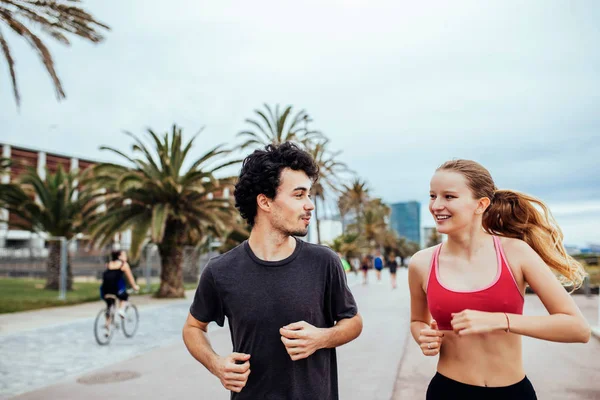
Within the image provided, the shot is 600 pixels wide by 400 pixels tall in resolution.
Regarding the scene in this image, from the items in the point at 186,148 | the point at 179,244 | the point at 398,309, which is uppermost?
the point at 186,148

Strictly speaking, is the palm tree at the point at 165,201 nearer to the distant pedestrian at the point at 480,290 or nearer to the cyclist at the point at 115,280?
the cyclist at the point at 115,280

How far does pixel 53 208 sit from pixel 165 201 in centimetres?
563

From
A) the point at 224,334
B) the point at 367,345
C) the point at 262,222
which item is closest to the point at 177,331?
the point at 224,334

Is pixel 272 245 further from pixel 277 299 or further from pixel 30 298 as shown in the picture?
pixel 30 298

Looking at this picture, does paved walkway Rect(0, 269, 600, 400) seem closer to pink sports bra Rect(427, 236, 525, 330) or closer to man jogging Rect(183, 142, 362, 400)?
pink sports bra Rect(427, 236, 525, 330)

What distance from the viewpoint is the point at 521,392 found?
102 inches

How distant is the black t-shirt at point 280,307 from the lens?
2432 mm

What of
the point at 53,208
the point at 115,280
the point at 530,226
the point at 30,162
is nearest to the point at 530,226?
the point at 530,226

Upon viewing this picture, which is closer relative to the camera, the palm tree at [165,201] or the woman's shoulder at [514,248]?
the woman's shoulder at [514,248]

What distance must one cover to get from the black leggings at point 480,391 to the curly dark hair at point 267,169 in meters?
1.16

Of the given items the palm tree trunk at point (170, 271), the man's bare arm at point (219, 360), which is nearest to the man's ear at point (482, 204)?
the man's bare arm at point (219, 360)

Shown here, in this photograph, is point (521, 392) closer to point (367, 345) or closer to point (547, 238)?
point (547, 238)

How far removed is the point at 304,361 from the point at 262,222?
660mm

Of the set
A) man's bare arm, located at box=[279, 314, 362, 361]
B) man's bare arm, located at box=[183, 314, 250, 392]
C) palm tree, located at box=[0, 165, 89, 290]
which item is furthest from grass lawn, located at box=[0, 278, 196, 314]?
man's bare arm, located at box=[279, 314, 362, 361]
